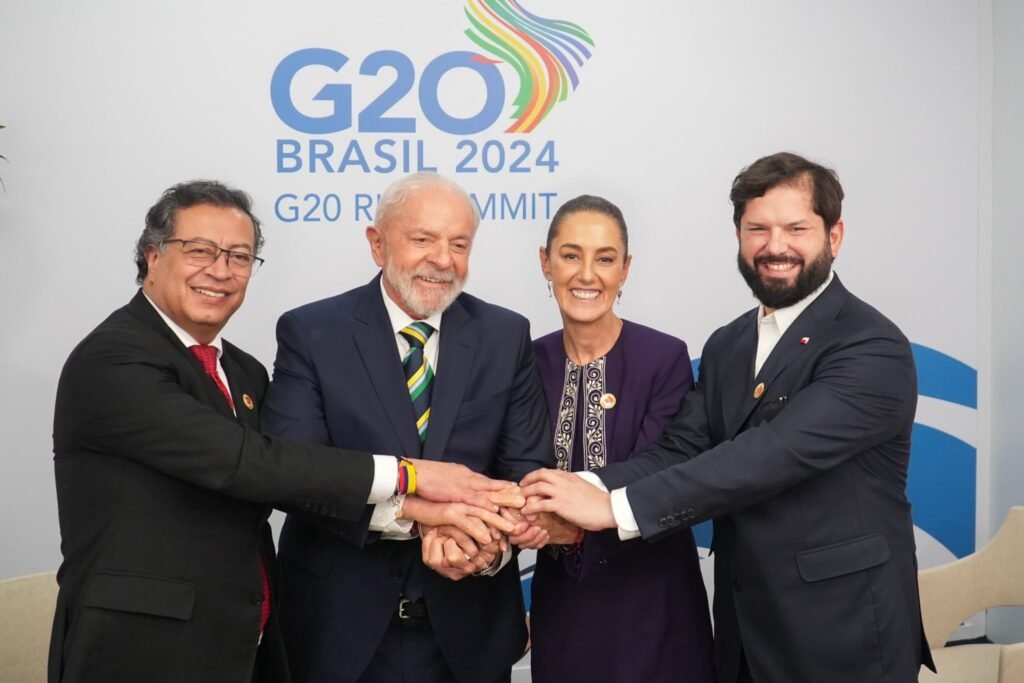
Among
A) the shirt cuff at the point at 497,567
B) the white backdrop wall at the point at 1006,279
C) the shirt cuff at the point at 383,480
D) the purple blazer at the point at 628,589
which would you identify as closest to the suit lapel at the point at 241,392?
the shirt cuff at the point at 383,480

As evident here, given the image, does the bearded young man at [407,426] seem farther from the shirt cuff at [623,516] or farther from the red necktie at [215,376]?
the shirt cuff at [623,516]

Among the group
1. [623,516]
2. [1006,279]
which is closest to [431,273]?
[623,516]

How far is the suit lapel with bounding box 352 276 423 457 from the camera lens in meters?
2.50

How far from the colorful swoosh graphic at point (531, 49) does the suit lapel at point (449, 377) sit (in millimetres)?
2004

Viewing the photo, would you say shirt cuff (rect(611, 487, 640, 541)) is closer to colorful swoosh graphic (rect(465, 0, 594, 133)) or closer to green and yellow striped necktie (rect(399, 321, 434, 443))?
green and yellow striped necktie (rect(399, 321, 434, 443))

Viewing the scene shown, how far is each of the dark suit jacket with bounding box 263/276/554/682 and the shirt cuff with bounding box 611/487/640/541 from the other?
27cm

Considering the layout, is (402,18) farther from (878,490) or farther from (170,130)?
(878,490)

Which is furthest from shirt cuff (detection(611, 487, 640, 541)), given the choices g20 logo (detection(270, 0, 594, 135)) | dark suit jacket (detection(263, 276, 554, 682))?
g20 logo (detection(270, 0, 594, 135))

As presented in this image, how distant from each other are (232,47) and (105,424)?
2528 millimetres

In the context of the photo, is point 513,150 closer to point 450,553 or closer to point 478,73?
point 478,73

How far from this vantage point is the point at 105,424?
7.21ft

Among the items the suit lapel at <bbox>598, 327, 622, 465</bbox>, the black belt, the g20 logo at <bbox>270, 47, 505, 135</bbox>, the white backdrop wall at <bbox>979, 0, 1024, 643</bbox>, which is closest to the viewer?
the black belt

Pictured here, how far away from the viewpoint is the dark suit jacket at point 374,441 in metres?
2.45

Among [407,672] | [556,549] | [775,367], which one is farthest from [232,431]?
[775,367]
